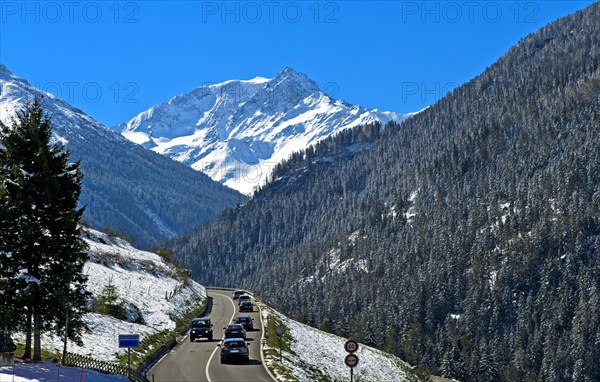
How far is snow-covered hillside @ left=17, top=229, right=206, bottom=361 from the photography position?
4616cm

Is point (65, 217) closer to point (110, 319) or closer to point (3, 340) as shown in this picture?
point (3, 340)

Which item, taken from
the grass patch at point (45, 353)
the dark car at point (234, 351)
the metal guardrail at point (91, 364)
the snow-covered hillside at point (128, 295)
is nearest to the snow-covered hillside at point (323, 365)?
the dark car at point (234, 351)

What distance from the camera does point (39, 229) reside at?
112 feet

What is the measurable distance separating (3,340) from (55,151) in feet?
31.6

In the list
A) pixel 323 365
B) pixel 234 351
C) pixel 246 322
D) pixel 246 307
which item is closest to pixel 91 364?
pixel 234 351

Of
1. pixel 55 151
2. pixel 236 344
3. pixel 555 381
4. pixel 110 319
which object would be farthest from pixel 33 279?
pixel 555 381

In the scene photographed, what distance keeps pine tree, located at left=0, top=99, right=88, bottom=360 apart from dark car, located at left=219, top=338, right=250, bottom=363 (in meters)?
12.0

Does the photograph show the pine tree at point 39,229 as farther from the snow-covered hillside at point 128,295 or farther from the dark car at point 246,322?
the dark car at point 246,322

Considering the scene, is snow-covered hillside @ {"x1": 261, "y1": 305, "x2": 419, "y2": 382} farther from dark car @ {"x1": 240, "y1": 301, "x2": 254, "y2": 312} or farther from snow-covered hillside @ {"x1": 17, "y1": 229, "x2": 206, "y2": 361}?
snow-covered hillside @ {"x1": 17, "y1": 229, "x2": 206, "y2": 361}

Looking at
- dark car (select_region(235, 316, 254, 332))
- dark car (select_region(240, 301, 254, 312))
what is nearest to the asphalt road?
dark car (select_region(235, 316, 254, 332))

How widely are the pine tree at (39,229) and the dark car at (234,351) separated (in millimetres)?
11955

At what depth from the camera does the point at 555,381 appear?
168 meters

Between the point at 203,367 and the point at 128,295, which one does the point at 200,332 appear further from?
the point at 203,367

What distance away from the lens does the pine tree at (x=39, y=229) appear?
33875 mm
